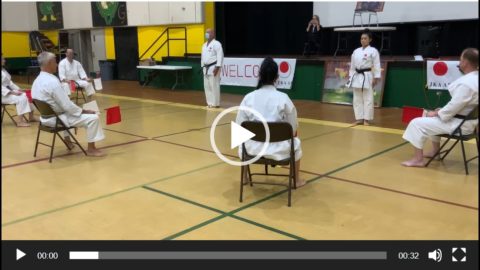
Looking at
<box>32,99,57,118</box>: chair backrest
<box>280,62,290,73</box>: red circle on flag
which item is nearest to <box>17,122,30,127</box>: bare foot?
<box>32,99,57,118</box>: chair backrest

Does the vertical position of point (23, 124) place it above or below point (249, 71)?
below

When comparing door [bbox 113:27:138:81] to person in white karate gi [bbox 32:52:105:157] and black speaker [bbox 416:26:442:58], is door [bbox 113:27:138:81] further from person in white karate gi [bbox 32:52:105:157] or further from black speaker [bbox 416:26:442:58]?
person in white karate gi [bbox 32:52:105:157]

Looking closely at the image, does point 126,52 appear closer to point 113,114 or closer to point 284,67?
point 284,67

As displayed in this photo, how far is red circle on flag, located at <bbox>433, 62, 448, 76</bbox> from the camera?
7.33 m

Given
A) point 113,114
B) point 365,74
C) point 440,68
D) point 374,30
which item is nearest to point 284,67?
point 374,30

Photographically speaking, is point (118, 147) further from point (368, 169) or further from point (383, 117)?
point (383, 117)

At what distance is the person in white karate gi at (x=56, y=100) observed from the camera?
441 centimetres

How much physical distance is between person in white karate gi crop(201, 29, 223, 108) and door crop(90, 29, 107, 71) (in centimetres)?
848

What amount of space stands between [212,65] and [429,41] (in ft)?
13.9

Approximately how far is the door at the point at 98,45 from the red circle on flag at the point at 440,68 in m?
11.7

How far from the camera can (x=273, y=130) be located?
10.7ft

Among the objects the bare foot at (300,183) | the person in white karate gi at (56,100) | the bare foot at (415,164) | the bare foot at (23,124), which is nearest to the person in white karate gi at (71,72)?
the bare foot at (23,124)

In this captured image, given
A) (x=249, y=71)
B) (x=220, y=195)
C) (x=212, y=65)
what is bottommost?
(x=220, y=195)

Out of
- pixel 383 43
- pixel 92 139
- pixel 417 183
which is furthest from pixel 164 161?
pixel 383 43
